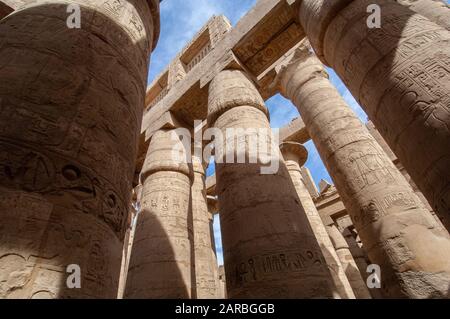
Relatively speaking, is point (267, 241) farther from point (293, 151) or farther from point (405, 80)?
point (293, 151)

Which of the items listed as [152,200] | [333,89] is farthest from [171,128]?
[333,89]

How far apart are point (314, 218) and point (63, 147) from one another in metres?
8.83

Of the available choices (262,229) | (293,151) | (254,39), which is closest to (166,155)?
(254,39)

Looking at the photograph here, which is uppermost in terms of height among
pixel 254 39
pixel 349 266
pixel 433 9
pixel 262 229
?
pixel 254 39

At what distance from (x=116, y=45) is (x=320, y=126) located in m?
4.81

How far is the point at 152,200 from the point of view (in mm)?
6324

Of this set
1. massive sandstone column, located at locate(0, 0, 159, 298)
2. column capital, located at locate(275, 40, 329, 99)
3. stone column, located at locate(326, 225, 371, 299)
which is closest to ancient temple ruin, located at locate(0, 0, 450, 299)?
massive sandstone column, located at locate(0, 0, 159, 298)

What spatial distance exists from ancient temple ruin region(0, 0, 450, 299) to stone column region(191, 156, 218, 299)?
0.23ft

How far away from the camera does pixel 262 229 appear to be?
374 cm

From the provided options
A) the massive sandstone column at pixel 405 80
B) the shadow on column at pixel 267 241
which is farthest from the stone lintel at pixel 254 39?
the shadow on column at pixel 267 241

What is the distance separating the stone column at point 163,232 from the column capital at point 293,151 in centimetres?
531

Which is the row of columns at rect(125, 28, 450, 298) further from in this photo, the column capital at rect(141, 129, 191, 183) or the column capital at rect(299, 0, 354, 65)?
the column capital at rect(141, 129, 191, 183)

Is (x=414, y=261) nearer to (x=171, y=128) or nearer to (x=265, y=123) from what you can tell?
Answer: (x=265, y=123)

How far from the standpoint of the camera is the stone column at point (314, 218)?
27.0 feet
